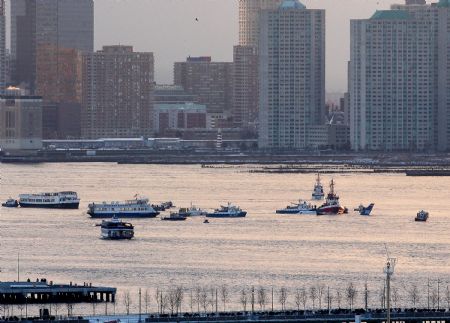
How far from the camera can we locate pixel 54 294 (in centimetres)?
6075

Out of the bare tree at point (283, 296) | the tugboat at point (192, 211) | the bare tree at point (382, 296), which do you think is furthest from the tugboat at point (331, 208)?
the bare tree at point (283, 296)

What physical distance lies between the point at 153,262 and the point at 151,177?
8672 centimetres

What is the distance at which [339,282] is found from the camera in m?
66.3

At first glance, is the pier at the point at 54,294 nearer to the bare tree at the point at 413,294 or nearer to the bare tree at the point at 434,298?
the bare tree at the point at 413,294

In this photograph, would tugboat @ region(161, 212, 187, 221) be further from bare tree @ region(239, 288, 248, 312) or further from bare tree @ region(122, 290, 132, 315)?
bare tree @ region(122, 290, 132, 315)

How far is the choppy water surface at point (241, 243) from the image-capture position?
223ft

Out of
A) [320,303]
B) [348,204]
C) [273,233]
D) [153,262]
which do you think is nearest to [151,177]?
[348,204]

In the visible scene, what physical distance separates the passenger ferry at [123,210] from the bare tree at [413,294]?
38140mm

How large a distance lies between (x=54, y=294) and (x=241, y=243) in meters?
23.2

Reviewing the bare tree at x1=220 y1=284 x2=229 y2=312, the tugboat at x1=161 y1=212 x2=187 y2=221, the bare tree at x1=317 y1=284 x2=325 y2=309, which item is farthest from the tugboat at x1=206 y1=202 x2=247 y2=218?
the bare tree at x1=220 y1=284 x2=229 y2=312

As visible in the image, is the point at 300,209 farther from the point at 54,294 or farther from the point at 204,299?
the point at 204,299

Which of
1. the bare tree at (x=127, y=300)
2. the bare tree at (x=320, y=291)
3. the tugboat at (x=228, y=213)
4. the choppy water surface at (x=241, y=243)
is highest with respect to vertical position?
the tugboat at (x=228, y=213)

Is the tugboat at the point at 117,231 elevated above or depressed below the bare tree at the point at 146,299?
above

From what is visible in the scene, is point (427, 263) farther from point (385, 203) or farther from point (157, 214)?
point (385, 203)
